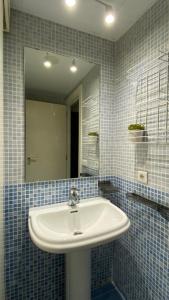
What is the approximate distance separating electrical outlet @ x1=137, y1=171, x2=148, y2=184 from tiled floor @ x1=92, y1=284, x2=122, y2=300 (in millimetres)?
1067

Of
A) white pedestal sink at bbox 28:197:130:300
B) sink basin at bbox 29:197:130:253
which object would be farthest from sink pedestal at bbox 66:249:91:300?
sink basin at bbox 29:197:130:253

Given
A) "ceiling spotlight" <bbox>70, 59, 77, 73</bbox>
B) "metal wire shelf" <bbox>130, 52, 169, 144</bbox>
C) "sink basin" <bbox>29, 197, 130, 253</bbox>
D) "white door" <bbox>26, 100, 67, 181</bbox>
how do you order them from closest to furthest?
"sink basin" <bbox>29, 197, 130, 253</bbox> → "metal wire shelf" <bbox>130, 52, 169, 144</bbox> → "white door" <bbox>26, 100, 67, 181</bbox> → "ceiling spotlight" <bbox>70, 59, 77, 73</bbox>

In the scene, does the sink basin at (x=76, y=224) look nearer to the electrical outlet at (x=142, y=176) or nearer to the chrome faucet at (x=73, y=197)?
the chrome faucet at (x=73, y=197)

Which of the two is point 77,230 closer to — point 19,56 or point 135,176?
point 135,176

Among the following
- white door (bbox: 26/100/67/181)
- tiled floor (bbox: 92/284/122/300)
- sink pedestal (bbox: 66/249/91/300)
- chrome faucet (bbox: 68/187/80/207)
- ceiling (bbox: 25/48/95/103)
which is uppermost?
ceiling (bbox: 25/48/95/103)

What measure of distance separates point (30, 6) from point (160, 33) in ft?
2.89

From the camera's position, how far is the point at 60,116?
1439 millimetres

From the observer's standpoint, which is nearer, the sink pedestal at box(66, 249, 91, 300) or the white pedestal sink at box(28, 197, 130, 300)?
the white pedestal sink at box(28, 197, 130, 300)

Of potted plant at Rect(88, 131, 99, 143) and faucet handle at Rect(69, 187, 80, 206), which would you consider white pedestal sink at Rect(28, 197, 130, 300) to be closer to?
faucet handle at Rect(69, 187, 80, 206)

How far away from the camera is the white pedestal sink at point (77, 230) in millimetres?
895

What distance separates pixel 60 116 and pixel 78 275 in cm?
113

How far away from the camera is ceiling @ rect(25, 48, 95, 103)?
132 centimetres

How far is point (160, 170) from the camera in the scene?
1.16 m

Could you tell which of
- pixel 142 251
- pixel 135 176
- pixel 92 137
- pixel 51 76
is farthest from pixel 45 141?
pixel 142 251
